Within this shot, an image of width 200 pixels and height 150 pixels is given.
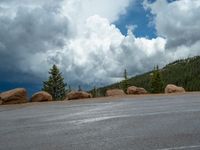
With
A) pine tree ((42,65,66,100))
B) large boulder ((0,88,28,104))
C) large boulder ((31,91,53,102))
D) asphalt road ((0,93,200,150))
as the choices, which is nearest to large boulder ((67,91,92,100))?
large boulder ((31,91,53,102))

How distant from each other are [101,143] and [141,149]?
1179mm

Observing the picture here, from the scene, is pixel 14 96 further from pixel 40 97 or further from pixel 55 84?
pixel 55 84

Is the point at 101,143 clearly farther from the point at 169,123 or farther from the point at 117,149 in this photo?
the point at 169,123

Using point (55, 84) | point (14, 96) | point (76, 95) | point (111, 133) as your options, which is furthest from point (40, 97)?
point (55, 84)

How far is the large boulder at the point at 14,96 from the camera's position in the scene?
26156 millimetres

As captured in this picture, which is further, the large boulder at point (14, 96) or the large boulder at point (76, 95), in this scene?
the large boulder at point (76, 95)

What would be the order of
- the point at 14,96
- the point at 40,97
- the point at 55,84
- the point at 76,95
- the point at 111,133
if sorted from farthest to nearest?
1. the point at 55,84
2. the point at 76,95
3. the point at 40,97
4. the point at 14,96
5. the point at 111,133

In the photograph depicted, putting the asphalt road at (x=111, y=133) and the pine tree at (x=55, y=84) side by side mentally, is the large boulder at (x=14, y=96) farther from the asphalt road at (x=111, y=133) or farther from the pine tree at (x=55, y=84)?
the pine tree at (x=55, y=84)

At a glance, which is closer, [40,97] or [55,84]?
[40,97]

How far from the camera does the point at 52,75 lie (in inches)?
3103

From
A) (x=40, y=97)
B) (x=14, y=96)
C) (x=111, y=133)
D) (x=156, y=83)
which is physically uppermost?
(x=156, y=83)

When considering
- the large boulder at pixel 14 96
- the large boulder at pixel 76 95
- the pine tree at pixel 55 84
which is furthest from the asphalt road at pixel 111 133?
the pine tree at pixel 55 84

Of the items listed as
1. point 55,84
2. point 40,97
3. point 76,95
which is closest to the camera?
point 40,97

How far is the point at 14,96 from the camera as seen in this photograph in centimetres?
2630
